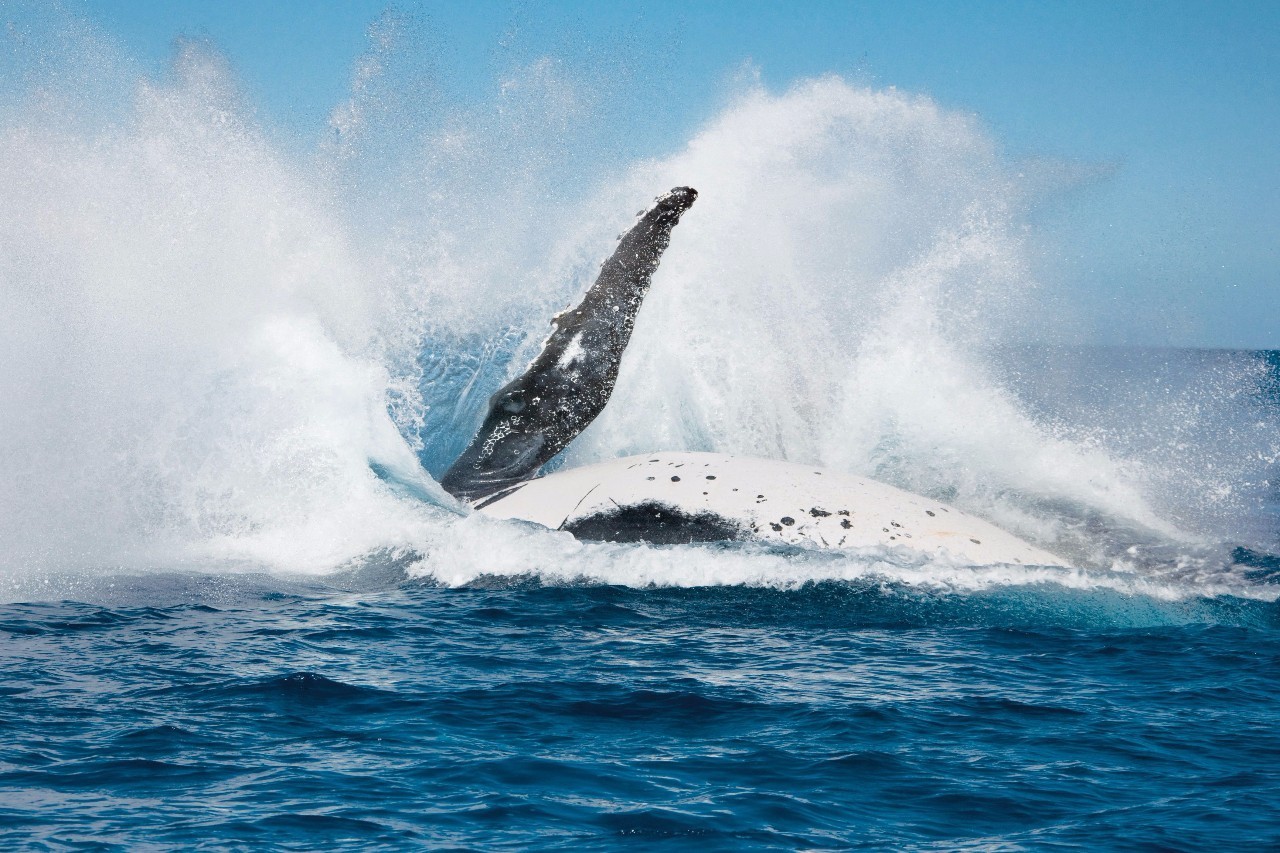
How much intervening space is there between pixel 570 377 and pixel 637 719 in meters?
6.25

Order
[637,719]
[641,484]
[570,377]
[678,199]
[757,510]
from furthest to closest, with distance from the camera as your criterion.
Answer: [570,377] < [678,199] < [641,484] < [757,510] < [637,719]

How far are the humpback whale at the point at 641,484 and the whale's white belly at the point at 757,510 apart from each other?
1cm

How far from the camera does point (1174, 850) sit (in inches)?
230

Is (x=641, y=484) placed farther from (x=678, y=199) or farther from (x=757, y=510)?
(x=678, y=199)

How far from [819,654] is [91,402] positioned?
31.1 ft

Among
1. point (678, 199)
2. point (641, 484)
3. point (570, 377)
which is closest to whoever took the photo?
point (641, 484)

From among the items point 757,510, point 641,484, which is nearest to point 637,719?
point 757,510

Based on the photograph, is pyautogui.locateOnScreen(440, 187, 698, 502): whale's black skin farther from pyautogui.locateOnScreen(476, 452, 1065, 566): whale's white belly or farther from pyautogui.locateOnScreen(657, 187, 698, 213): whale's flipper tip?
pyautogui.locateOnScreen(476, 452, 1065, 566): whale's white belly

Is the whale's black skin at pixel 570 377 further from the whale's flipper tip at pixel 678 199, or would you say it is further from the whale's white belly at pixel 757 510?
the whale's white belly at pixel 757 510

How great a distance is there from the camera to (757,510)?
11.8 meters

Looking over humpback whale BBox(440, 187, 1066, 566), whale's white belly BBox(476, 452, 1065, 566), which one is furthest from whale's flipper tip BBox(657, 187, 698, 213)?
whale's white belly BBox(476, 452, 1065, 566)

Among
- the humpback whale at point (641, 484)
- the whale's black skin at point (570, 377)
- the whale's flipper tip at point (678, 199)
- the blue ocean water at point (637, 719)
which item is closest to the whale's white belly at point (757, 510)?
the humpback whale at point (641, 484)

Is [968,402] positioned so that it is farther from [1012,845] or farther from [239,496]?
[1012,845]

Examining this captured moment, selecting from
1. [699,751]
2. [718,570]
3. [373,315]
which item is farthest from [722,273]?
[699,751]
